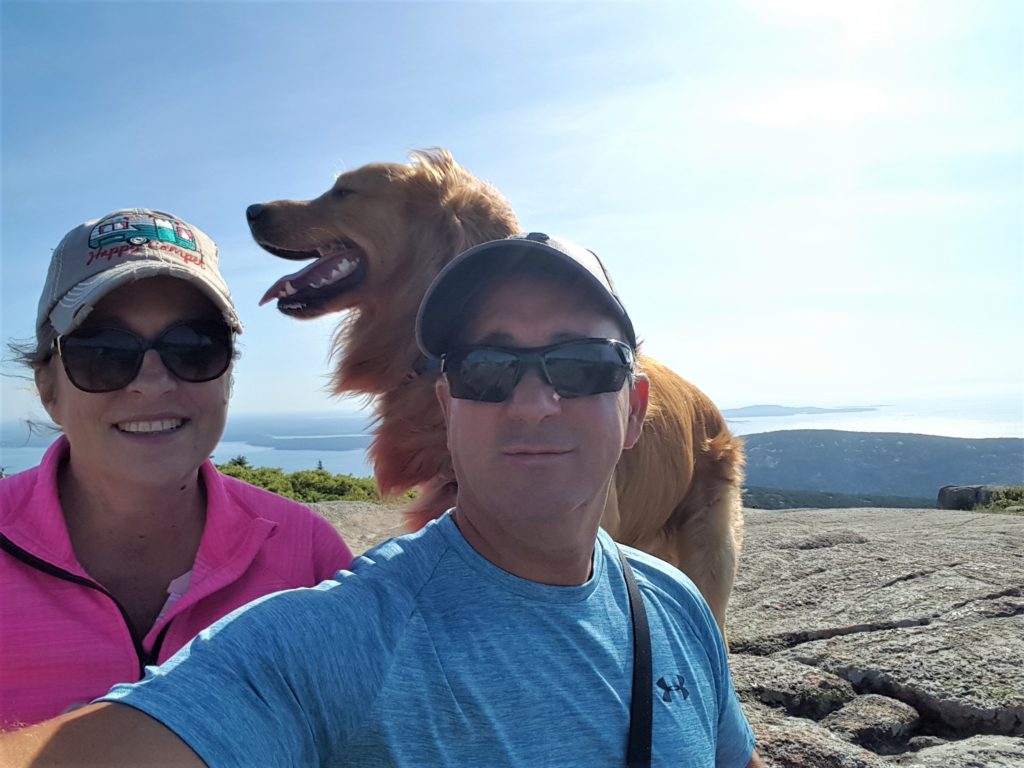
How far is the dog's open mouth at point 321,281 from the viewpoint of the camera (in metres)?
3.49

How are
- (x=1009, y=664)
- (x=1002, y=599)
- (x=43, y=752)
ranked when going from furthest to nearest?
(x=1002, y=599), (x=1009, y=664), (x=43, y=752)

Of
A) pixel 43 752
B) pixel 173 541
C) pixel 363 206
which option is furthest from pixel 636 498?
pixel 43 752

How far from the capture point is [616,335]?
1.64 meters

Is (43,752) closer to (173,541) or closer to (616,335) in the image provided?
(173,541)

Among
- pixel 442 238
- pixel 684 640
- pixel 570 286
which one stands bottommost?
pixel 684 640

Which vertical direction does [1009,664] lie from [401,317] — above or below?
below

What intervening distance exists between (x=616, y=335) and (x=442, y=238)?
1.86 m

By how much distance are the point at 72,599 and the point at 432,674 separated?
1.03m

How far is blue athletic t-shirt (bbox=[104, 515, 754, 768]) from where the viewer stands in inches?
38.8

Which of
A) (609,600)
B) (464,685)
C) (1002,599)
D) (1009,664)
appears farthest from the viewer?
(1002,599)

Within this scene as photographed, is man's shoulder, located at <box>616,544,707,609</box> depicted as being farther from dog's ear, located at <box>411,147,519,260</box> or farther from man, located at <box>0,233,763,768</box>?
dog's ear, located at <box>411,147,519,260</box>

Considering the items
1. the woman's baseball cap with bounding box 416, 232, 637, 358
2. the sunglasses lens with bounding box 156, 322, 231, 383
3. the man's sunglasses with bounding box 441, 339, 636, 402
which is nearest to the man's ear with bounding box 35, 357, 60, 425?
the sunglasses lens with bounding box 156, 322, 231, 383

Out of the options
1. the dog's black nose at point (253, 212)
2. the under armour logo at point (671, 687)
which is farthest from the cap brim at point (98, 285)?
the dog's black nose at point (253, 212)

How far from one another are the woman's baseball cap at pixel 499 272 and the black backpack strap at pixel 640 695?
645 mm
